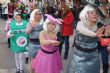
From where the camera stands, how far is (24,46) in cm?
799

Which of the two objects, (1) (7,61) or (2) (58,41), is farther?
(1) (7,61)

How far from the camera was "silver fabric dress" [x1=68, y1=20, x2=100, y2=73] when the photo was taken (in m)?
5.29

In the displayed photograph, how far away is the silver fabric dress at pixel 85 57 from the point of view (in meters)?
5.29

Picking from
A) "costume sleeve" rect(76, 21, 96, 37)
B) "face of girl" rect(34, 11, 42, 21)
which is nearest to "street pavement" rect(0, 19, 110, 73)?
"face of girl" rect(34, 11, 42, 21)

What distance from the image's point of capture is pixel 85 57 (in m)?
5.39

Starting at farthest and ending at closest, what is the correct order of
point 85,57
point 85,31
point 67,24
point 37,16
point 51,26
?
point 67,24 < point 37,16 < point 51,26 < point 85,57 < point 85,31

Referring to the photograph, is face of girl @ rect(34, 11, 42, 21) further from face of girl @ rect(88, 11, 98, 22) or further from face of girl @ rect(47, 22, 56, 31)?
face of girl @ rect(88, 11, 98, 22)

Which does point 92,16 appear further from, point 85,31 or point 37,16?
point 37,16

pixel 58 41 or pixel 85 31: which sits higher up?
pixel 85 31

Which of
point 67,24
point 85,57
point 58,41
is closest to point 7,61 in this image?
point 67,24

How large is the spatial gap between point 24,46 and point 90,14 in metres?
3.00

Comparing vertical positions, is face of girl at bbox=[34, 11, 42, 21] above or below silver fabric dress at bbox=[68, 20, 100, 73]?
above

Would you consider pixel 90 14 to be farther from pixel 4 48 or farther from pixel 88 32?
pixel 4 48

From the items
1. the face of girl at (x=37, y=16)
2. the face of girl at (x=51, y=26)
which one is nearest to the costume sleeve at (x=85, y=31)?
the face of girl at (x=51, y=26)
